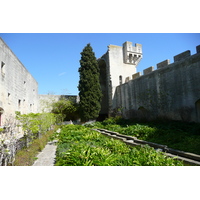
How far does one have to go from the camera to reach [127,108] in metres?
18.2

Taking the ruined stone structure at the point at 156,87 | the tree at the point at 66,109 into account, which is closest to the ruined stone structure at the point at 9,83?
the tree at the point at 66,109

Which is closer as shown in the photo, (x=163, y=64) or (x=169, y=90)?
(x=169, y=90)

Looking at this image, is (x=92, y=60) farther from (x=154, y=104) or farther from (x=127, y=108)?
A: (x=154, y=104)

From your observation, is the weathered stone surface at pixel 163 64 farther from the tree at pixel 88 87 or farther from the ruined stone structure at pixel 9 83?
the ruined stone structure at pixel 9 83

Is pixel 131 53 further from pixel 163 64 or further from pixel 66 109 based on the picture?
pixel 66 109

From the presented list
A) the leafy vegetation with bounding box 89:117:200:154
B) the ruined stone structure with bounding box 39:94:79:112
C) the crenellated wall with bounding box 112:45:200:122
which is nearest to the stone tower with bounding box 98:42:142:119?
the crenellated wall with bounding box 112:45:200:122

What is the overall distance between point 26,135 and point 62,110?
16.8m

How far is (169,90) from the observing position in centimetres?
1291

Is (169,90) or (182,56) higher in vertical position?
(182,56)

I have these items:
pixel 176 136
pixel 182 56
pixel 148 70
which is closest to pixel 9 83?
pixel 176 136

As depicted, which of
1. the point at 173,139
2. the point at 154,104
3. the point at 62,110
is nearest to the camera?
the point at 173,139

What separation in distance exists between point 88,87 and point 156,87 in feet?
29.8
